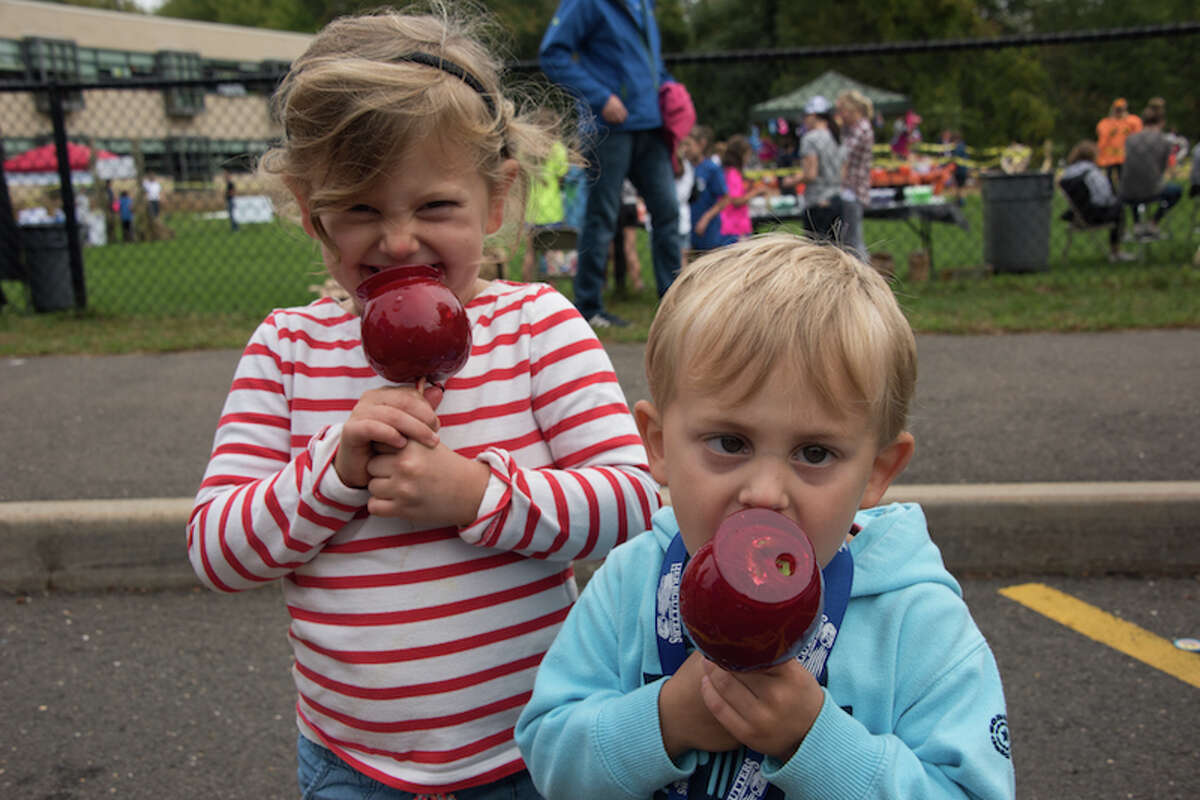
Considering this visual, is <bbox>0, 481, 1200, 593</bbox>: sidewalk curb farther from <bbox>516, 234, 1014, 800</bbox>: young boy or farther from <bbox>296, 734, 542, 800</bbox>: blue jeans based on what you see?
<bbox>516, 234, 1014, 800</bbox>: young boy

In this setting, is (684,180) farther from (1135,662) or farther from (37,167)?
(37,167)

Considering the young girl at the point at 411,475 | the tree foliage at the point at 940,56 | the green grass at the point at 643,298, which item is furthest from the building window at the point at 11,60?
the young girl at the point at 411,475

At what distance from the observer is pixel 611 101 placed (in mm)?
6336

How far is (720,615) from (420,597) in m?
0.64

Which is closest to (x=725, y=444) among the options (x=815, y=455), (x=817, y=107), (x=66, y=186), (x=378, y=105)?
(x=815, y=455)

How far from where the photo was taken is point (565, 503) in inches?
59.1

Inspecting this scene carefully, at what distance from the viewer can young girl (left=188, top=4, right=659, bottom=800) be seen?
4.79ft

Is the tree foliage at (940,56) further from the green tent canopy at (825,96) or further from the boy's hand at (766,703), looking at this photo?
the boy's hand at (766,703)

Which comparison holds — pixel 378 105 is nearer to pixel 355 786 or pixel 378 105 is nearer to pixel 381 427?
pixel 381 427

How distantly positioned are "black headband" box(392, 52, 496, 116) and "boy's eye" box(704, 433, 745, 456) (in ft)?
2.29

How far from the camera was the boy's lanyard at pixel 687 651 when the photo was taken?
48.9 inches

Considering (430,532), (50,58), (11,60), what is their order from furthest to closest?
(50,58), (11,60), (430,532)

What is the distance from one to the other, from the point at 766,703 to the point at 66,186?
8.87 metres

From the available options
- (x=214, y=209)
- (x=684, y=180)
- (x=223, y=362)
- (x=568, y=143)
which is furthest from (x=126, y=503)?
(x=214, y=209)
